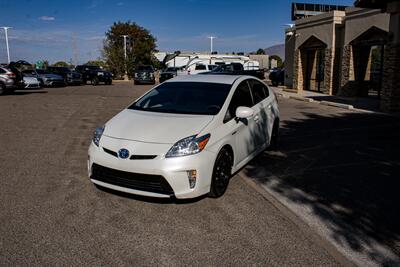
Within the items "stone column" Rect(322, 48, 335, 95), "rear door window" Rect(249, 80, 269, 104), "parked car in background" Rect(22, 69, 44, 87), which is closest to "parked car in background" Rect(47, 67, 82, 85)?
"parked car in background" Rect(22, 69, 44, 87)

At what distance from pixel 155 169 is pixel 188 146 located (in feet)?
1.66

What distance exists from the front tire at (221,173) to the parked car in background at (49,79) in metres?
25.7

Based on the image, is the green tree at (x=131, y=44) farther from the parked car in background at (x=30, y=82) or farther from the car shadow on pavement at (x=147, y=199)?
the car shadow on pavement at (x=147, y=199)

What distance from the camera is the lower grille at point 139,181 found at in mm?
4383

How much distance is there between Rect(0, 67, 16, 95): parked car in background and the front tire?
1905cm

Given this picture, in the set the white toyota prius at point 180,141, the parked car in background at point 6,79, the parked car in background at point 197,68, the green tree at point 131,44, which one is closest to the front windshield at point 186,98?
the white toyota prius at point 180,141

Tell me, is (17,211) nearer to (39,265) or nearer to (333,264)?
(39,265)

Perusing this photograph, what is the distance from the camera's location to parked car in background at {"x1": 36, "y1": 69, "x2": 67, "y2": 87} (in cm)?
2769

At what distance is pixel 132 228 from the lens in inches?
163

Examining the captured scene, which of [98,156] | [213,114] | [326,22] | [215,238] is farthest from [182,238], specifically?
[326,22]

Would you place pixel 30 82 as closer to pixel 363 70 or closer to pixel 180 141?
Answer: pixel 363 70

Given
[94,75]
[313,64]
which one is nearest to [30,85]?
[94,75]

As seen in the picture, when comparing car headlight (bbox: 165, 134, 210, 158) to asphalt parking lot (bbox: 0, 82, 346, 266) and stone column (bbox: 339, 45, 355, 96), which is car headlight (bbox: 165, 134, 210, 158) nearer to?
asphalt parking lot (bbox: 0, 82, 346, 266)

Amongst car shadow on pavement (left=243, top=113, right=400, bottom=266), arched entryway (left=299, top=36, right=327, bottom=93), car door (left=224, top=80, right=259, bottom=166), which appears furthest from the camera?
arched entryway (left=299, top=36, right=327, bottom=93)
